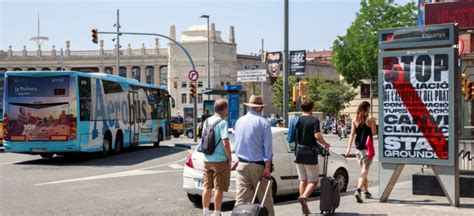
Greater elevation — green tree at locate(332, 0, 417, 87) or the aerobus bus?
green tree at locate(332, 0, 417, 87)

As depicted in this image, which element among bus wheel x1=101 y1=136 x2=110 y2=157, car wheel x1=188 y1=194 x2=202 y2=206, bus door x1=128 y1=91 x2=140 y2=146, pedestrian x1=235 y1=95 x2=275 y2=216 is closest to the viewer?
pedestrian x1=235 y1=95 x2=275 y2=216

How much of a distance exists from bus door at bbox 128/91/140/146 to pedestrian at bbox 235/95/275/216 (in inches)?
722

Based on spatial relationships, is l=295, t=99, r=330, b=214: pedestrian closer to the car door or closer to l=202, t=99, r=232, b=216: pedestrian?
l=202, t=99, r=232, b=216: pedestrian

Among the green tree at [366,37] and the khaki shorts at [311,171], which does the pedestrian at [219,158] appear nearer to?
the khaki shorts at [311,171]

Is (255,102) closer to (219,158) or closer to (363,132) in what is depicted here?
(219,158)

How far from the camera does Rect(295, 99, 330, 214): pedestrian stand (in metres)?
9.51

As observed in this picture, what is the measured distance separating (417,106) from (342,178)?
3381mm

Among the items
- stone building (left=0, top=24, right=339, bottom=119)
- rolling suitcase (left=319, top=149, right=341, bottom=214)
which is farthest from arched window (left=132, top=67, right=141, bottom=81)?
rolling suitcase (left=319, top=149, right=341, bottom=214)

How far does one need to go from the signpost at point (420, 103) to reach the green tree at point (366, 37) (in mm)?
40896

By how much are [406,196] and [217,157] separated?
4032mm

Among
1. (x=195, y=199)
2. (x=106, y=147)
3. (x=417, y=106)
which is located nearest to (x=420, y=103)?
(x=417, y=106)

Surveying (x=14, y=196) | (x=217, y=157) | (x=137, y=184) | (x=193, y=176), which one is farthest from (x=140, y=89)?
(x=217, y=157)

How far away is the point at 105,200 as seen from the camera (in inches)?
492

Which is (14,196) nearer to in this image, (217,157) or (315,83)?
(217,157)
